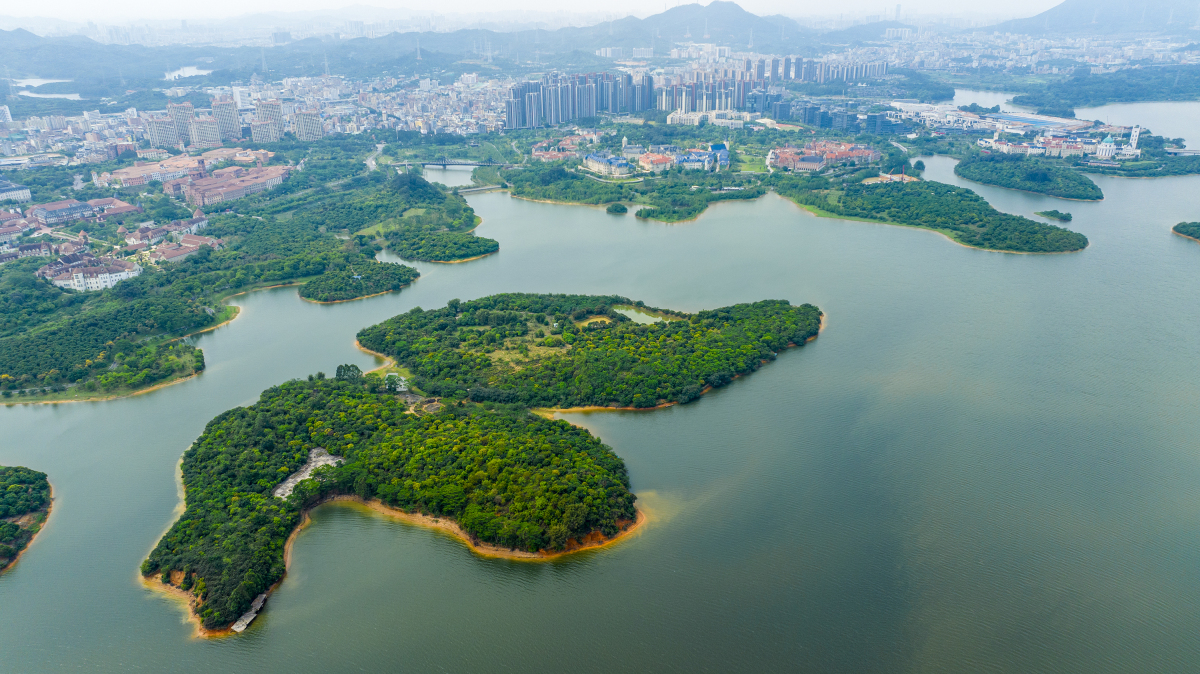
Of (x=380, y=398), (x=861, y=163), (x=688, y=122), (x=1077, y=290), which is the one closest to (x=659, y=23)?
(x=688, y=122)

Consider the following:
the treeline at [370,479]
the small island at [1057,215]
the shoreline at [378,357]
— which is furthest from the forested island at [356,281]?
the small island at [1057,215]

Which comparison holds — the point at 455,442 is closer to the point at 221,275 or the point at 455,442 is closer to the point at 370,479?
the point at 370,479

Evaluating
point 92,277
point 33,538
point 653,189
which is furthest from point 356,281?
point 653,189

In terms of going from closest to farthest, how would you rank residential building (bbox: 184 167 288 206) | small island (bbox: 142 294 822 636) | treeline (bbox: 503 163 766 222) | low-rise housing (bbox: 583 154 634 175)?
small island (bbox: 142 294 822 636) < treeline (bbox: 503 163 766 222) < residential building (bbox: 184 167 288 206) < low-rise housing (bbox: 583 154 634 175)

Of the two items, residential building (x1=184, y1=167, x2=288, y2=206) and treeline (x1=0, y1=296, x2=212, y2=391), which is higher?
residential building (x1=184, y1=167, x2=288, y2=206)

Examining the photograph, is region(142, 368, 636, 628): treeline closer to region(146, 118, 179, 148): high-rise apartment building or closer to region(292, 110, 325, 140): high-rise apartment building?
region(292, 110, 325, 140): high-rise apartment building

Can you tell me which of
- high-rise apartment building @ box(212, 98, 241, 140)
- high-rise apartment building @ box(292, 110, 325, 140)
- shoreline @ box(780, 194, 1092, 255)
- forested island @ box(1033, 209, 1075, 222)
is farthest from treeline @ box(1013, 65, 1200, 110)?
high-rise apartment building @ box(212, 98, 241, 140)

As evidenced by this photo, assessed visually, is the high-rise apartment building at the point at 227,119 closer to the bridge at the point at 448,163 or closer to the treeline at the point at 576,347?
the bridge at the point at 448,163
